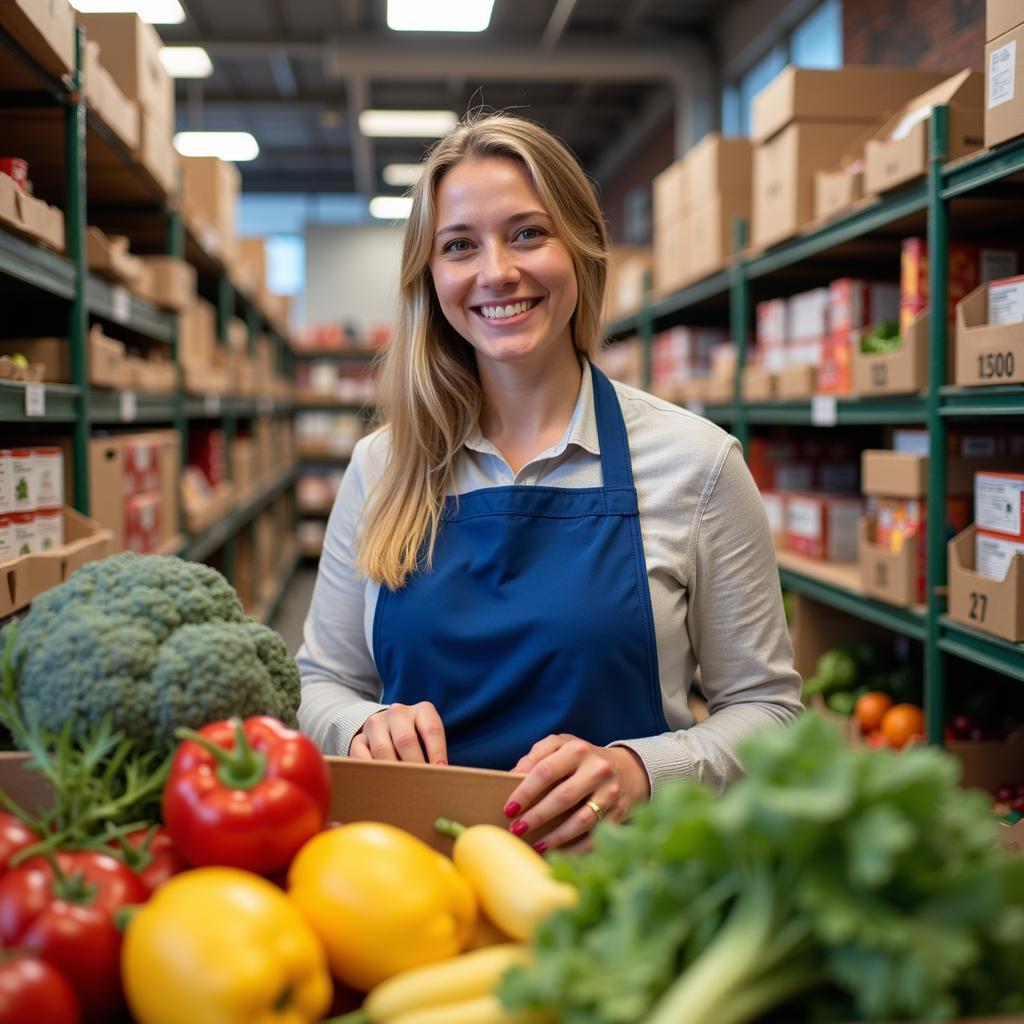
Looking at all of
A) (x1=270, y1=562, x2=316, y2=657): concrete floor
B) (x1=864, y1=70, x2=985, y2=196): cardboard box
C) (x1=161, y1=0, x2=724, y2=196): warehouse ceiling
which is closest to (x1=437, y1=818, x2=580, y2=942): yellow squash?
(x1=864, y1=70, x2=985, y2=196): cardboard box

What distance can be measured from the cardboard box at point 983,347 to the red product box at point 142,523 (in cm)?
228

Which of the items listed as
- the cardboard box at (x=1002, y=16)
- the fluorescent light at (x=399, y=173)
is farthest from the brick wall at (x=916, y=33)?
the fluorescent light at (x=399, y=173)

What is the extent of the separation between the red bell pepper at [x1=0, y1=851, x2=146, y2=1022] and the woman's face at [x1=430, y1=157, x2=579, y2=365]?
113cm

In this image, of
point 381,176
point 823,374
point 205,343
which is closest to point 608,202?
point 381,176

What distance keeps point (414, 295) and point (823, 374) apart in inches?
79.0

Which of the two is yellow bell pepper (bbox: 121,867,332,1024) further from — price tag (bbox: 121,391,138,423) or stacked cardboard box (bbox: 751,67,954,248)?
stacked cardboard box (bbox: 751,67,954,248)

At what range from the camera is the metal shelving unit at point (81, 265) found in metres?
2.17

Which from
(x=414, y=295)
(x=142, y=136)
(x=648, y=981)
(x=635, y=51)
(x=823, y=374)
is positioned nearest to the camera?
(x=648, y=981)

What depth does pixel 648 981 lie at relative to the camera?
63cm

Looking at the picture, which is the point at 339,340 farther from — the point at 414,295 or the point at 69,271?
the point at 414,295

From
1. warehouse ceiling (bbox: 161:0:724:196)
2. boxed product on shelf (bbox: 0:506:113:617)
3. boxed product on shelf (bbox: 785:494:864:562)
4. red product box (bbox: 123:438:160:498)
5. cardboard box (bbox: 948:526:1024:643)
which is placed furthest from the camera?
warehouse ceiling (bbox: 161:0:724:196)

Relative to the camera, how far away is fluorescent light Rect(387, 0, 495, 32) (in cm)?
620

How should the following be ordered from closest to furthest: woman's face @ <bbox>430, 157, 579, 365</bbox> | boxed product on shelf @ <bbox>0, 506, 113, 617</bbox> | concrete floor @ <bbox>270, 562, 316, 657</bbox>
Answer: woman's face @ <bbox>430, 157, 579, 365</bbox>
boxed product on shelf @ <bbox>0, 506, 113, 617</bbox>
concrete floor @ <bbox>270, 562, 316, 657</bbox>

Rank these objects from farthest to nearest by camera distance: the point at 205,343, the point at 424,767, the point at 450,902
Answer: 1. the point at 205,343
2. the point at 424,767
3. the point at 450,902
